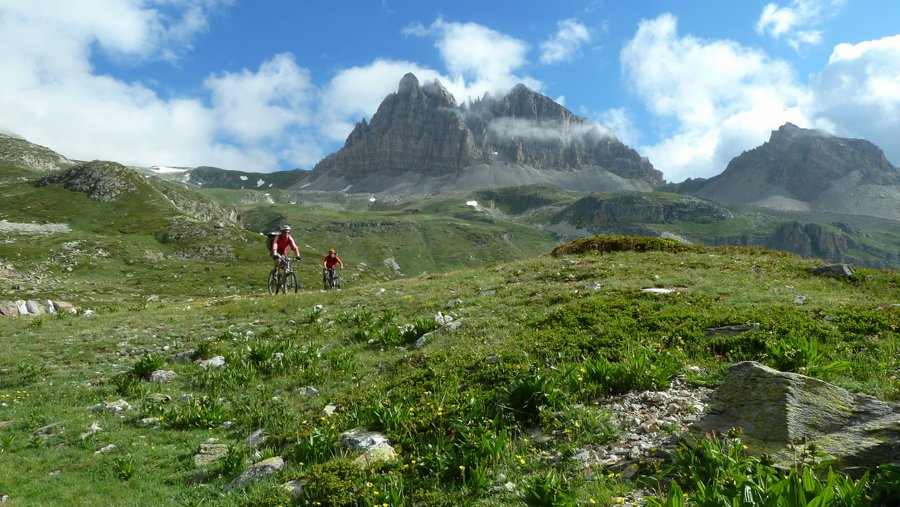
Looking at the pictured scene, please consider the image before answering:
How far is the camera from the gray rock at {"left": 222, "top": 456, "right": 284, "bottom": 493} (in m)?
8.04

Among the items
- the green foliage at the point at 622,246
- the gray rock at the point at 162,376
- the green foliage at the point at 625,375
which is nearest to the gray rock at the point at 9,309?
the gray rock at the point at 162,376

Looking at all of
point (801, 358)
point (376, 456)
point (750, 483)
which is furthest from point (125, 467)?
point (801, 358)

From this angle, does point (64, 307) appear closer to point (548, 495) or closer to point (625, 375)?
point (625, 375)

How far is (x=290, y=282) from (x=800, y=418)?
2946 centimetres

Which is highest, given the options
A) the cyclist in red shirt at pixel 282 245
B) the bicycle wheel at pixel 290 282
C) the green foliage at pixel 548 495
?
the cyclist in red shirt at pixel 282 245

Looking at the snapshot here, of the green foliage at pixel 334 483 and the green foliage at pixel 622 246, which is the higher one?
the green foliage at pixel 622 246

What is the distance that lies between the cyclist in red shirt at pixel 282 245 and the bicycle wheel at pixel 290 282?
1012 millimetres

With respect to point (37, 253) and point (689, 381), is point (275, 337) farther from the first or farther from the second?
point (37, 253)

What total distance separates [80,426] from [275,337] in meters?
6.78

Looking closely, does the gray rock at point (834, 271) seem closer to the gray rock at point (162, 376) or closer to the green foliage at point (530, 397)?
the green foliage at point (530, 397)

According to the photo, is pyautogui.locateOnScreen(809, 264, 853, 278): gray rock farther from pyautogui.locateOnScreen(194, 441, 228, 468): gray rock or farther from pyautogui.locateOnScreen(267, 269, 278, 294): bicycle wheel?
pyautogui.locateOnScreen(267, 269, 278, 294): bicycle wheel

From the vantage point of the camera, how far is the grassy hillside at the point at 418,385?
7.35m

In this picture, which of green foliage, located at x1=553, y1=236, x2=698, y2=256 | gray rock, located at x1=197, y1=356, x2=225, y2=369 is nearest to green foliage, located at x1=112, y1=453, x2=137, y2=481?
gray rock, located at x1=197, y1=356, x2=225, y2=369

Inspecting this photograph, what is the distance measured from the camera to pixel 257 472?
827 centimetres
